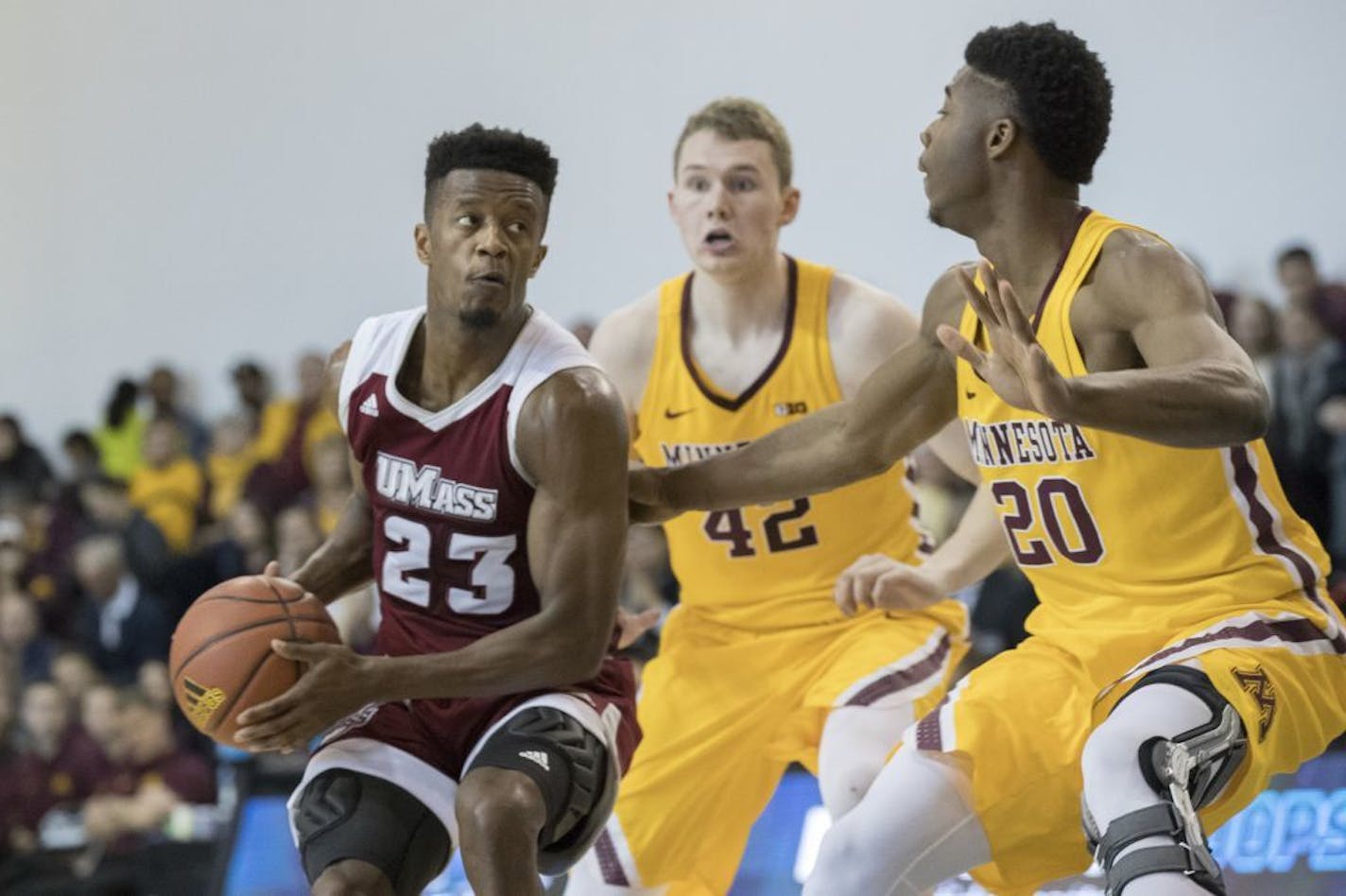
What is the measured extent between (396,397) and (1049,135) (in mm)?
1615

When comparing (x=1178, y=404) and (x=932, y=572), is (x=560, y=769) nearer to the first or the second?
(x=932, y=572)

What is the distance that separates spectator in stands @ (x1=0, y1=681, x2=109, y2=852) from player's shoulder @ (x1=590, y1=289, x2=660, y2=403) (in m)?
4.40

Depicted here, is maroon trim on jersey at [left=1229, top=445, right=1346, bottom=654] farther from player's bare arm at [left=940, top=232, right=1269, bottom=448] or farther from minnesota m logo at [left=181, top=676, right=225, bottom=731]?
minnesota m logo at [left=181, top=676, right=225, bottom=731]

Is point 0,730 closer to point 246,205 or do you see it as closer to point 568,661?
point 246,205

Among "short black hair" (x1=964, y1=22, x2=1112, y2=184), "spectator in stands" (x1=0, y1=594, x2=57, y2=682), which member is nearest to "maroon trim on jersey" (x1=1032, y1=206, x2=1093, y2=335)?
"short black hair" (x1=964, y1=22, x2=1112, y2=184)

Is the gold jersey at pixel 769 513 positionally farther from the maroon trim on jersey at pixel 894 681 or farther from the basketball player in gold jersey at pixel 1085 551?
the basketball player in gold jersey at pixel 1085 551

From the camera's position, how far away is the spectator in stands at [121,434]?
12031 millimetres

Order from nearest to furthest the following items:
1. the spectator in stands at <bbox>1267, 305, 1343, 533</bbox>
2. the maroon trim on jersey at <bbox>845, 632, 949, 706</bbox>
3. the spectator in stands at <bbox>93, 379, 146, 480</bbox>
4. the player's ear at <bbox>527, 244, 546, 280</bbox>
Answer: the player's ear at <bbox>527, 244, 546, 280</bbox>, the maroon trim on jersey at <bbox>845, 632, 949, 706</bbox>, the spectator in stands at <bbox>1267, 305, 1343, 533</bbox>, the spectator in stands at <bbox>93, 379, 146, 480</bbox>

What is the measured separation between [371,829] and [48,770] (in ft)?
18.1

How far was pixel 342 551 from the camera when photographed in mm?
4500

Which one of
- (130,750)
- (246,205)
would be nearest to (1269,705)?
(130,750)

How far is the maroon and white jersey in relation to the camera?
4.12 meters

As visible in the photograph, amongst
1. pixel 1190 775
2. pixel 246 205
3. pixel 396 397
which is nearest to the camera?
pixel 1190 775

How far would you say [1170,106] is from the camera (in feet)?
31.4
